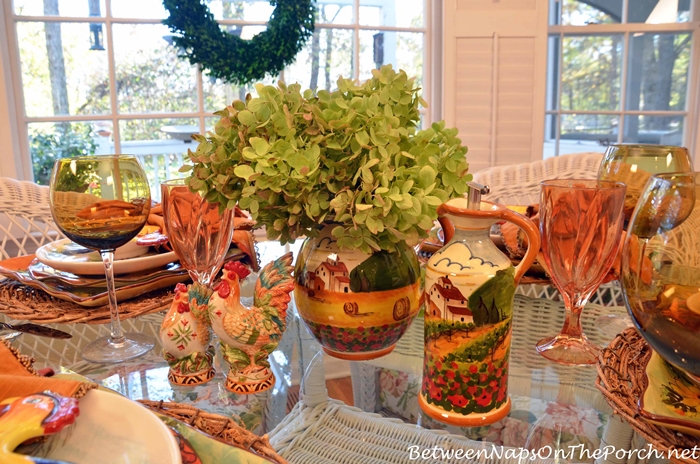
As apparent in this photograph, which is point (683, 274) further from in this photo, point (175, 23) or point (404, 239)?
point (175, 23)

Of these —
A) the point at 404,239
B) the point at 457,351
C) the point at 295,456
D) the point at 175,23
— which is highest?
the point at 175,23

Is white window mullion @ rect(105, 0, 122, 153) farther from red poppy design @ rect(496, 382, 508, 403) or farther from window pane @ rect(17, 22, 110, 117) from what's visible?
red poppy design @ rect(496, 382, 508, 403)

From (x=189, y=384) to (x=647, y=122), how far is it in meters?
2.83

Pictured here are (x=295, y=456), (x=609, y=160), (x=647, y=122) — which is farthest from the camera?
(x=647, y=122)

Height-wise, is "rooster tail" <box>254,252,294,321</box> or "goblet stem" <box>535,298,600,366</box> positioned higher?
"rooster tail" <box>254,252,294,321</box>

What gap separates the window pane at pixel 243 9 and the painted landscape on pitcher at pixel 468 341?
7.15 feet

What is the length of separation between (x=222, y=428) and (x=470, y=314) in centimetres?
26

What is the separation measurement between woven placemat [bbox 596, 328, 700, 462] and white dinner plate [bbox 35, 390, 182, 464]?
38 cm

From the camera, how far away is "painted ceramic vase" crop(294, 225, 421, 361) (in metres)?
0.61

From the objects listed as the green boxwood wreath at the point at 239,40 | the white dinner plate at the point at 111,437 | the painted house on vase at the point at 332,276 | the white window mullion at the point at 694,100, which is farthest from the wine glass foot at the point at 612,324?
the white window mullion at the point at 694,100

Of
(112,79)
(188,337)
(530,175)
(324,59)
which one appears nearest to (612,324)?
(188,337)

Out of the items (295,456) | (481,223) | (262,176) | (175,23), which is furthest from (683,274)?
(175,23)

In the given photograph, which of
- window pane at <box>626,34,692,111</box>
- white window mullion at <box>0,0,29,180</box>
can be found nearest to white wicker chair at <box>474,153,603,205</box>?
window pane at <box>626,34,692,111</box>

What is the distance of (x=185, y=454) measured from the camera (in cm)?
39
